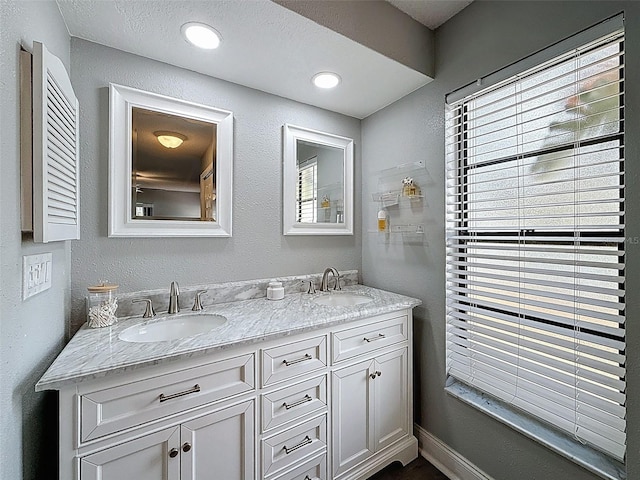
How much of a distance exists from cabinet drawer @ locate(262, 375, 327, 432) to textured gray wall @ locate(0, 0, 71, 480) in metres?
0.74

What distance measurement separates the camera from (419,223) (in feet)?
5.93

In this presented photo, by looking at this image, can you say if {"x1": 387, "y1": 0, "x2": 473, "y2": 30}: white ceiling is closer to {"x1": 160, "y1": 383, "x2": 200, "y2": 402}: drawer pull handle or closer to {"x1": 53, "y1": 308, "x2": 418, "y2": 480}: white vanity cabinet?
{"x1": 53, "y1": 308, "x2": 418, "y2": 480}: white vanity cabinet

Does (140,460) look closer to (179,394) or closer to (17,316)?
(179,394)

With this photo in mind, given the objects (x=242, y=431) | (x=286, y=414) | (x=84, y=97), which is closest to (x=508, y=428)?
(x=286, y=414)

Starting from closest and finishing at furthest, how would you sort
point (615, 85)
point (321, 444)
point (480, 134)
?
point (615, 85) → point (321, 444) → point (480, 134)

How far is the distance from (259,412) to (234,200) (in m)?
1.14

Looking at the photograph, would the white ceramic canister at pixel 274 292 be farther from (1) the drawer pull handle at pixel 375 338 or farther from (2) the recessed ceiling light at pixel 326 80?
(2) the recessed ceiling light at pixel 326 80

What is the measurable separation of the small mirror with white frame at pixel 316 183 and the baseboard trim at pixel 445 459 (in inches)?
55.6

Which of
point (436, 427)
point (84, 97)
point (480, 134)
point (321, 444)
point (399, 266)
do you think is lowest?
point (436, 427)

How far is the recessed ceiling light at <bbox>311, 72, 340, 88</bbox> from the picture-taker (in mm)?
1661

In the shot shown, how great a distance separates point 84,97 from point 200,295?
112cm

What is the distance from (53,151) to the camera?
0.94 meters

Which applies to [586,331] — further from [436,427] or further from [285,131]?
[285,131]

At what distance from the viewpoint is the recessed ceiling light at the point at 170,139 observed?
155 centimetres
